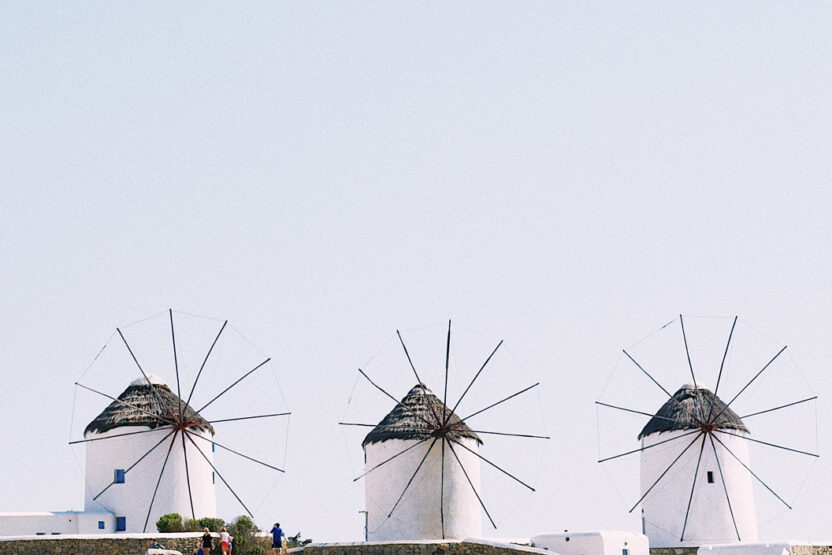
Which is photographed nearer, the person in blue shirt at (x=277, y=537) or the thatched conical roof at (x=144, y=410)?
the person in blue shirt at (x=277, y=537)

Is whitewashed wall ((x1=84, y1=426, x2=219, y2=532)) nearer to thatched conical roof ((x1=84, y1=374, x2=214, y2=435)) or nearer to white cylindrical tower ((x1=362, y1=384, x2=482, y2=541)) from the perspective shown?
thatched conical roof ((x1=84, y1=374, x2=214, y2=435))

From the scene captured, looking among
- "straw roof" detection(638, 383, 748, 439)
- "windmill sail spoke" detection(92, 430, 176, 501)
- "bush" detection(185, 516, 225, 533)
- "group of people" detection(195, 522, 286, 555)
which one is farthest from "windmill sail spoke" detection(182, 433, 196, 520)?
"straw roof" detection(638, 383, 748, 439)

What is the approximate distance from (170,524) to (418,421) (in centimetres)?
792

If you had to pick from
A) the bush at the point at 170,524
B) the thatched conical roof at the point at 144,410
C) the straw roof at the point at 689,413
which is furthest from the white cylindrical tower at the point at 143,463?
the straw roof at the point at 689,413

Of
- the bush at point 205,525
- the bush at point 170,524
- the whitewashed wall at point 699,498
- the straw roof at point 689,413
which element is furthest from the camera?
the straw roof at point 689,413

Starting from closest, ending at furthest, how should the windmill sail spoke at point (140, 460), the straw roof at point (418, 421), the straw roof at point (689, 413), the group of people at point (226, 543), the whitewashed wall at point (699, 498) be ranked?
the group of people at point (226, 543) → the windmill sail spoke at point (140, 460) → the straw roof at point (418, 421) → the whitewashed wall at point (699, 498) → the straw roof at point (689, 413)

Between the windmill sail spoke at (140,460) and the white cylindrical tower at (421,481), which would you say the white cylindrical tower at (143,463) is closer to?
the windmill sail spoke at (140,460)

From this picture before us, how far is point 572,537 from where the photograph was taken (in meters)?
35.3

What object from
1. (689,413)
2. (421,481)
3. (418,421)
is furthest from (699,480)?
(418,421)

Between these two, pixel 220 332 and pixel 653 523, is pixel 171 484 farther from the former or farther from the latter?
pixel 653 523

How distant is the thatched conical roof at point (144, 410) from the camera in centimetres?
3997

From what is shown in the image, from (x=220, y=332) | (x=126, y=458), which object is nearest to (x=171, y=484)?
(x=126, y=458)

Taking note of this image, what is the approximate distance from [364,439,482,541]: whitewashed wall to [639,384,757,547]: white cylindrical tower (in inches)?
249

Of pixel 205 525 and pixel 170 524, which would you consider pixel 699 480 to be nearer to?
pixel 205 525
